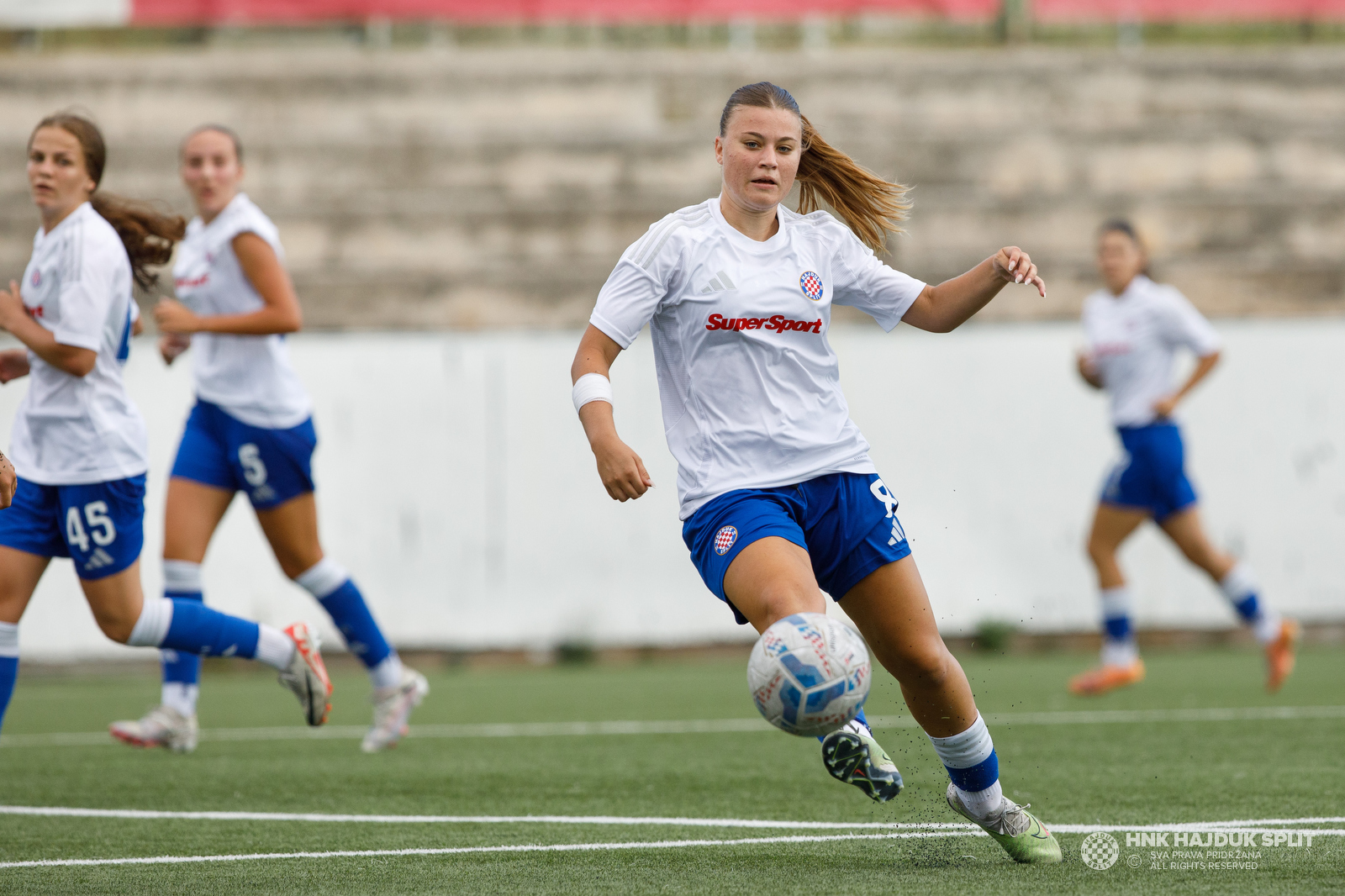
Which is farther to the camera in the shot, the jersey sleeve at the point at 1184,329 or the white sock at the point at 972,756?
the jersey sleeve at the point at 1184,329

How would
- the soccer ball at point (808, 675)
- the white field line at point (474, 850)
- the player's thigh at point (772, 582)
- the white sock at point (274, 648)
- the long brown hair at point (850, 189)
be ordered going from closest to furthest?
1. the soccer ball at point (808, 675)
2. the player's thigh at point (772, 582)
3. the white field line at point (474, 850)
4. the long brown hair at point (850, 189)
5. the white sock at point (274, 648)

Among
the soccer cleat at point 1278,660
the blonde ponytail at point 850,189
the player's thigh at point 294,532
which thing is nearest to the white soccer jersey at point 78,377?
the player's thigh at point 294,532

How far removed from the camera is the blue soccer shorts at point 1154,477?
359 inches

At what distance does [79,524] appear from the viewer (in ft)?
17.2

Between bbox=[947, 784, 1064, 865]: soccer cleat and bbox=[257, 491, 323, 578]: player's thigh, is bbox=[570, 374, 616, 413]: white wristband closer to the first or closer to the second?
bbox=[947, 784, 1064, 865]: soccer cleat

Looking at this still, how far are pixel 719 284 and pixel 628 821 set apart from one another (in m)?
1.73

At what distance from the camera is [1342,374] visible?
1223 centimetres

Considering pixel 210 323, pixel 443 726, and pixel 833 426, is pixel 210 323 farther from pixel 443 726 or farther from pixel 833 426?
pixel 833 426

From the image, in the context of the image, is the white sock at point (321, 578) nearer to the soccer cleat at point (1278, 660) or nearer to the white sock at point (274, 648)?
the white sock at point (274, 648)

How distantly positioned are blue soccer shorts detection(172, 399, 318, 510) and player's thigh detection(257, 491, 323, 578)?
37 millimetres

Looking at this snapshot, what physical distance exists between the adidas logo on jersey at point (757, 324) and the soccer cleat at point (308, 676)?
8.37 feet

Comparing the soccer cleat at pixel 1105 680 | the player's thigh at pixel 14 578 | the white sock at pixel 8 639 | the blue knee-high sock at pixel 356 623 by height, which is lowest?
the soccer cleat at pixel 1105 680

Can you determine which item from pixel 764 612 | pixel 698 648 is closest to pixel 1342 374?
pixel 698 648

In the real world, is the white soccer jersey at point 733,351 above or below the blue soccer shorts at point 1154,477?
above
